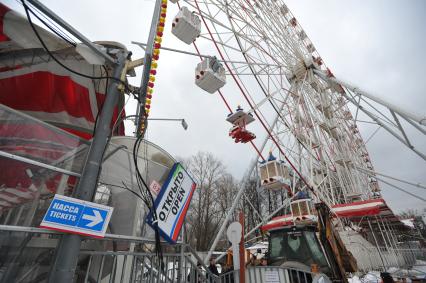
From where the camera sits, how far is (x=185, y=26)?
7285mm

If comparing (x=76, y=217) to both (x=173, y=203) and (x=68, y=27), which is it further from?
(x=68, y=27)

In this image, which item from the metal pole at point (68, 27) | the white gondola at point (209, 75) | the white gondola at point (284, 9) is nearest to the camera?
the metal pole at point (68, 27)

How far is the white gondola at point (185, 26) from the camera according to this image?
7242 millimetres

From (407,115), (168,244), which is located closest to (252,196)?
(407,115)

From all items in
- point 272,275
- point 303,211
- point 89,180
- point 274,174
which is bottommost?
point 272,275

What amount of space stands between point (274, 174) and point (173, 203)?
249 inches

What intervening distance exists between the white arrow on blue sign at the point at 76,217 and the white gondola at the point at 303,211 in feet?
28.0

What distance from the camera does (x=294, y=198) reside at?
32.5ft

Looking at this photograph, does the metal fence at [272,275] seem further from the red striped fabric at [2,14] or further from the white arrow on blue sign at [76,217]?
the red striped fabric at [2,14]

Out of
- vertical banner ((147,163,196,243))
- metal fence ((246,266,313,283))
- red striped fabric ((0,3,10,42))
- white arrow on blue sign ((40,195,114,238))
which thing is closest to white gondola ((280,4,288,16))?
vertical banner ((147,163,196,243))

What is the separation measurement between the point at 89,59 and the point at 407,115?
726 centimetres

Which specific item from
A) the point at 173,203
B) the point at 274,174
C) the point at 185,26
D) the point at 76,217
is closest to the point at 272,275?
the point at 173,203

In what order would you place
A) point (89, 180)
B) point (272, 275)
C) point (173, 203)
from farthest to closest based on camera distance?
1. point (272, 275)
2. point (173, 203)
3. point (89, 180)

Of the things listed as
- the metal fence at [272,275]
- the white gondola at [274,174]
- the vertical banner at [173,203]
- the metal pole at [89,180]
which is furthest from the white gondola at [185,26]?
the metal fence at [272,275]
